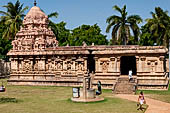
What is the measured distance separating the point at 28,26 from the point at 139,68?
15.9 meters

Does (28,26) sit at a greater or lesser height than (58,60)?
greater

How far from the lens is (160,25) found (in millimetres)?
41000

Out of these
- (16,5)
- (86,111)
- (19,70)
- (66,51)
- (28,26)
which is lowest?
(86,111)

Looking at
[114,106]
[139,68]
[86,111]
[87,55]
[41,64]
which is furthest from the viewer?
[41,64]

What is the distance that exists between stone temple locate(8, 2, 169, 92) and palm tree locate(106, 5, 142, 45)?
585 cm

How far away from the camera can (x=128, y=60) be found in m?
33.3

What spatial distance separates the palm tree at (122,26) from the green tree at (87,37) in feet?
61.8

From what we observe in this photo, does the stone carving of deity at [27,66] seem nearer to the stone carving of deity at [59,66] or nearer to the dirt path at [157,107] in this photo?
the stone carving of deity at [59,66]

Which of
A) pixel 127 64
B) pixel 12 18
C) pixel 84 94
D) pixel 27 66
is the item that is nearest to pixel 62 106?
pixel 84 94

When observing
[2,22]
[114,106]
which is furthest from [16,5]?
[114,106]

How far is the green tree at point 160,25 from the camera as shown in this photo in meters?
41.0

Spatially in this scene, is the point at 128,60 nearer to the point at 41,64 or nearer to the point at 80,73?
the point at 80,73

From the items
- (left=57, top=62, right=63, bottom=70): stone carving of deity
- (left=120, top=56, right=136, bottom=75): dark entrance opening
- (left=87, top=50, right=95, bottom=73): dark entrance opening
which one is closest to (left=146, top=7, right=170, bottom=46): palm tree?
(left=120, top=56, right=136, bottom=75): dark entrance opening

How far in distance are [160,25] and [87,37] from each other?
20400 millimetres
